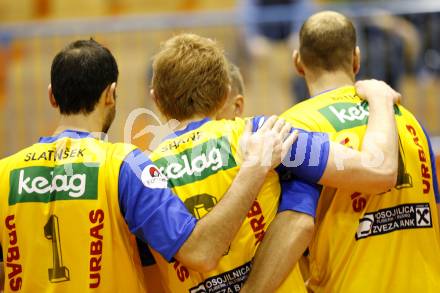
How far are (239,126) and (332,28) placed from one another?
83 centimetres

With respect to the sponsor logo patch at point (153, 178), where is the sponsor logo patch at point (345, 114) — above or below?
above

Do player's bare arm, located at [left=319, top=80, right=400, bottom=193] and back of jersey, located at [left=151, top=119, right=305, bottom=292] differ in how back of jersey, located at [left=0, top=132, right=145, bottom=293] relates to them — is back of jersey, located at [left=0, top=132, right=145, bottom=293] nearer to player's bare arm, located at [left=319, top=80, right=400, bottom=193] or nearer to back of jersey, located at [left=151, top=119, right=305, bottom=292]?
back of jersey, located at [left=151, top=119, right=305, bottom=292]

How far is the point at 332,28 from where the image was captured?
407cm

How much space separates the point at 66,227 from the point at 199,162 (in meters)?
0.66

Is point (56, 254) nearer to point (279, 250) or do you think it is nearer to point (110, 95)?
point (110, 95)

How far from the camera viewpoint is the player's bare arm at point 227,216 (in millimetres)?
3322

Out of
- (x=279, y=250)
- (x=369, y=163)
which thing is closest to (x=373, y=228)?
(x=369, y=163)

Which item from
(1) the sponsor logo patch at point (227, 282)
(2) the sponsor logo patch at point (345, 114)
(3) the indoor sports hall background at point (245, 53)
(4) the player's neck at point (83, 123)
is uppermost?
(3) the indoor sports hall background at point (245, 53)

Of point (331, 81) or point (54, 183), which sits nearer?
point (54, 183)

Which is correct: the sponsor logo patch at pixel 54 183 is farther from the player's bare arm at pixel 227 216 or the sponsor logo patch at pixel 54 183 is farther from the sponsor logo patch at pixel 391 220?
the sponsor logo patch at pixel 391 220

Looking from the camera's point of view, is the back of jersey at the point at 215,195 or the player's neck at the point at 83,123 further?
the player's neck at the point at 83,123

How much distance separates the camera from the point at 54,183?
3.49 m

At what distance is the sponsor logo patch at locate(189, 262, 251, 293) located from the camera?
3.53 metres

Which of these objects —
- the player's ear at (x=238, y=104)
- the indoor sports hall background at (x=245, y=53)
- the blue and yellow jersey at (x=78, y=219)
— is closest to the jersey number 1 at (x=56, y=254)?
the blue and yellow jersey at (x=78, y=219)
